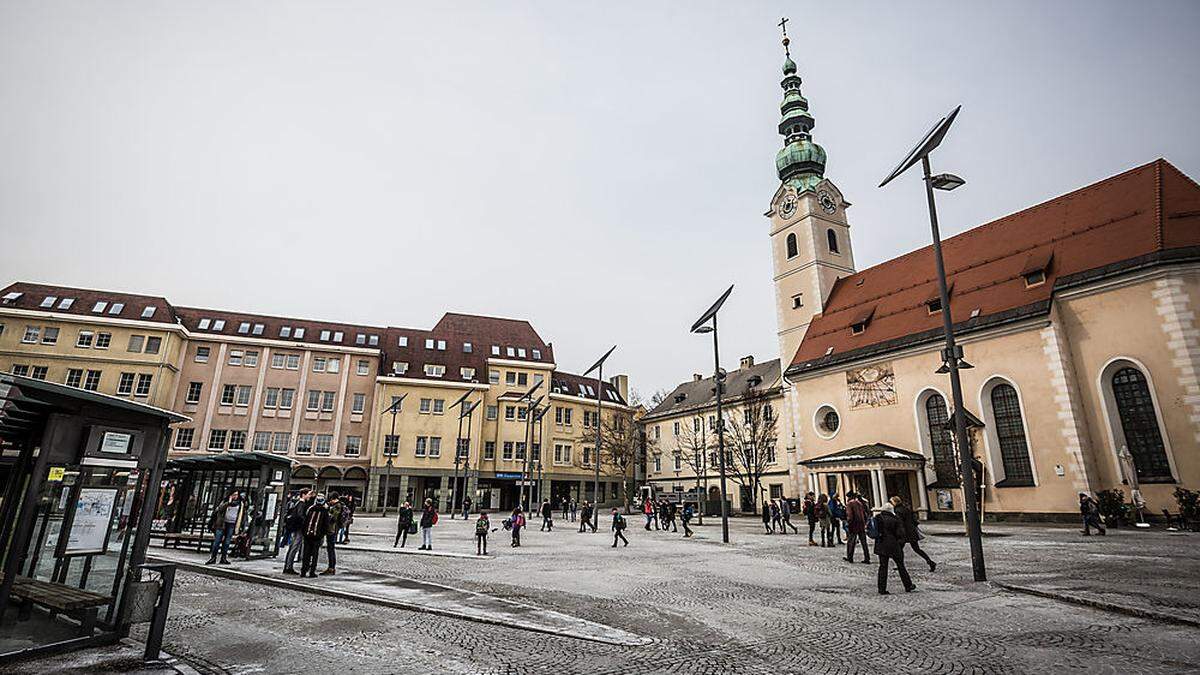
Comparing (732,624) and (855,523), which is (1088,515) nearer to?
(855,523)

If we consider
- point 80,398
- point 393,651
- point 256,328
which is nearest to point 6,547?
point 80,398

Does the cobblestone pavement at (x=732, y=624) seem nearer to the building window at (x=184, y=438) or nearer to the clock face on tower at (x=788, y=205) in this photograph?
the clock face on tower at (x=788, y=205)

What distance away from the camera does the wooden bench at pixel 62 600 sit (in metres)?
6.36

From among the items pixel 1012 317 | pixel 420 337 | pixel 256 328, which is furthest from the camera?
pixel 420 337

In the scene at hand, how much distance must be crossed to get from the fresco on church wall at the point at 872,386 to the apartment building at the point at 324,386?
17.2m

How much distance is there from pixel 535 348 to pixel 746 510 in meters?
26.5

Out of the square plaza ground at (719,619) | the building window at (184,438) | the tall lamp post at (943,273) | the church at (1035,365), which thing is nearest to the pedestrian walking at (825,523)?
the church at (1035,365)

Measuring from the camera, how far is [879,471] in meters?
31.7

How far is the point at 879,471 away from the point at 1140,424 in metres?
11.2

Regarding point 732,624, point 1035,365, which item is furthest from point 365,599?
point 1035,365

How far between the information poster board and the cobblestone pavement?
158 centimetres

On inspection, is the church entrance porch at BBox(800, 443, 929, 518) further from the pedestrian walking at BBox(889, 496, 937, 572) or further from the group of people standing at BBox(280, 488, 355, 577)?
the group of people standing at BBox(280, 488, 355, 577)

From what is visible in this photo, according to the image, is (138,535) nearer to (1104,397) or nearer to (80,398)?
(80,398)

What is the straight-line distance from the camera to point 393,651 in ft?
21.9
